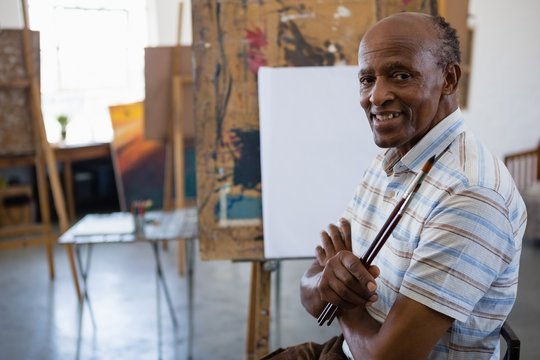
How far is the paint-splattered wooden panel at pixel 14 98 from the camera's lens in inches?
146

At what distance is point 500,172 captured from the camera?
3.78 feet

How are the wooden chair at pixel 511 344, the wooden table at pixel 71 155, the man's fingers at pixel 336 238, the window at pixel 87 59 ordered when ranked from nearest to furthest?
the wooden chair at pixel 511 344 → the man's fingers at pixel 336 238 → the wooden table at pixel 71 155 → the window at pixel 87 59

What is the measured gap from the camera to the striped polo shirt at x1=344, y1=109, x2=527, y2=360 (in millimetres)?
1078

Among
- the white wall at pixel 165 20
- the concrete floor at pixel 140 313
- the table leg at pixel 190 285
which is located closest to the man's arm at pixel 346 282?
the table leg at pixel 190 285

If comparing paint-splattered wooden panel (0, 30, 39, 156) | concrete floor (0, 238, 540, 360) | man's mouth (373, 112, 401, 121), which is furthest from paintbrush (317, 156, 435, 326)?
paint-splattered wooden panel (0, 30, 39, 156)

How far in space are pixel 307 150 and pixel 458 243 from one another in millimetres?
1090

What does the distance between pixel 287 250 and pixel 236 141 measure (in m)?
0.43

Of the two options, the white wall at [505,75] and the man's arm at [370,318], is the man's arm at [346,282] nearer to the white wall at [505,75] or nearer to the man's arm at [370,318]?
the man's arm at [370,318]

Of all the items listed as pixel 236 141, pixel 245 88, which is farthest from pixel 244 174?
pixel 245 88

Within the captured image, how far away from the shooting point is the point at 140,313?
353cm

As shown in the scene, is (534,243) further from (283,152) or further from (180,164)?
(283,152)

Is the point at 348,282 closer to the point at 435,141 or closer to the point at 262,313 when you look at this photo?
the point at 435,141

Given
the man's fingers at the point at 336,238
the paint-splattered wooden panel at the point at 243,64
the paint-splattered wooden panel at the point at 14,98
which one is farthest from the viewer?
the paint-splattered wooden panel at the point at 14,98

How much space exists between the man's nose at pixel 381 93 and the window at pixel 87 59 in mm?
5200
